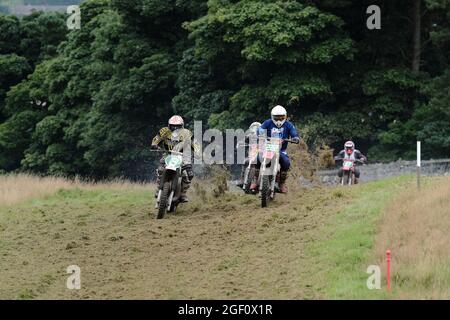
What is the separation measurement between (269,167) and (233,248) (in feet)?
13.2

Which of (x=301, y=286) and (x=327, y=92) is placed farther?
(x=327, y=92)

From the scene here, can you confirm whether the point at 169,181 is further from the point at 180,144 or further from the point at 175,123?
the point at 175,123

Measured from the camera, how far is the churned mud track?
12.0 metres

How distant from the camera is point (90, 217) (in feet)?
65.4

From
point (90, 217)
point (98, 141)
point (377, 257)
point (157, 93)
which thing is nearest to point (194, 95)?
point (157, 93)

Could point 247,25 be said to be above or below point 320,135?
above

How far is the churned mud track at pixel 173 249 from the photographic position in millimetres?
11961

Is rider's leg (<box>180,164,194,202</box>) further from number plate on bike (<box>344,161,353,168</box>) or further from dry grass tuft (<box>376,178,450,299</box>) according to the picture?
number plate on bike (<box>344,161,353,168</box>)

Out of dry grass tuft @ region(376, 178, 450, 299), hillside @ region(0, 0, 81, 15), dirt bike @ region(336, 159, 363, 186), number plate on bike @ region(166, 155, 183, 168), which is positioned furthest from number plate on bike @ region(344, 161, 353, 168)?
hillside @ region(0, 0, 81, 15)

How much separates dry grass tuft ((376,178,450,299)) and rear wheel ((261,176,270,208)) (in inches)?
124

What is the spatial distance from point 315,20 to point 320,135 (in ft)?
13.7

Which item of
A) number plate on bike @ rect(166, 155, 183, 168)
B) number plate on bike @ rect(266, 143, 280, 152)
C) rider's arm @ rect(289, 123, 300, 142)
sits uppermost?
rider's arm @ rect(289, 123, 300, 142)

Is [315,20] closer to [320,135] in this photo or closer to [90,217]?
[320,135]

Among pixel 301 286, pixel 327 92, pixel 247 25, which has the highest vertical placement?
pixel 247 25
